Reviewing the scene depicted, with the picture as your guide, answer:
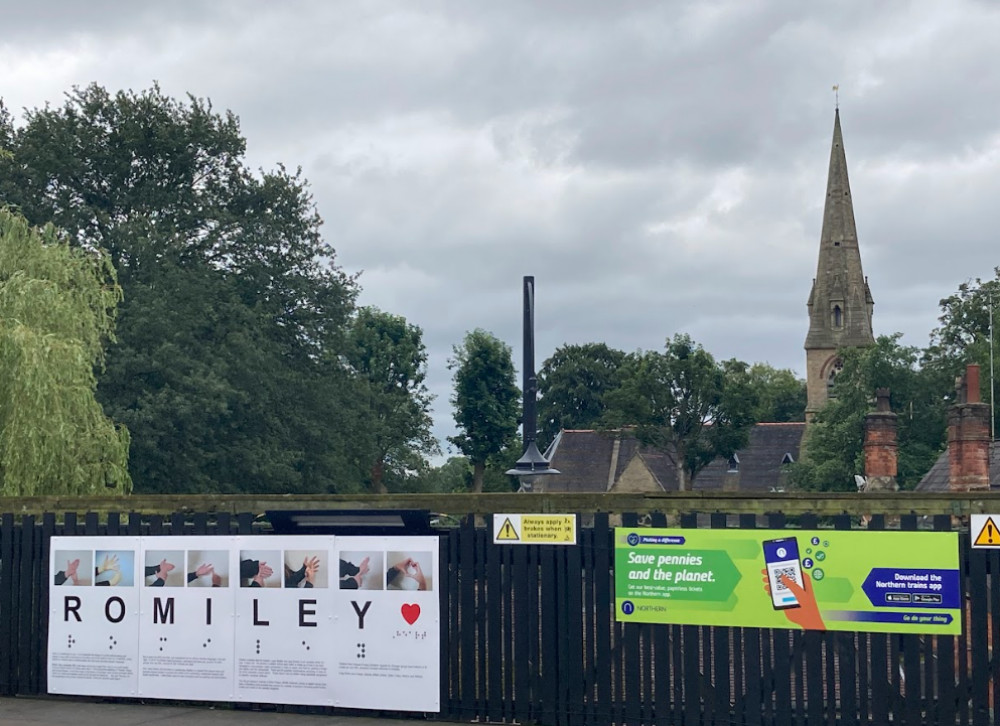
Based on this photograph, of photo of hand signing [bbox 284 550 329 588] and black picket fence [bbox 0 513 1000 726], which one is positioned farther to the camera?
photo of hand signing [bbox 284 550 329 588]

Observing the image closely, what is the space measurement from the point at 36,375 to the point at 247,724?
14384mm

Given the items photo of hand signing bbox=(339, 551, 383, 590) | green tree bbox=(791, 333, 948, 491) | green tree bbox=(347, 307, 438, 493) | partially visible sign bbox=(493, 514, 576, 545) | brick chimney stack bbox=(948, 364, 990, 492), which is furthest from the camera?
green tree bbox=(791, 333, 948, 491)

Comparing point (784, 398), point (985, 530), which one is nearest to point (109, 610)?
point (985, 530)

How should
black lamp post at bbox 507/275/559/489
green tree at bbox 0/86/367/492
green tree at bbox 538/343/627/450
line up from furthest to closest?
green tree at bbox 538/343/627/450 → green tree at bbox 0/86/367/492 → black lamp post at bbox 507/275/559/489

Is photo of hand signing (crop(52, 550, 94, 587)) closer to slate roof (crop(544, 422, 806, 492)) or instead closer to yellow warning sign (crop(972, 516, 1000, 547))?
yellow warning sign (crop(972, 516, 1000, 547))

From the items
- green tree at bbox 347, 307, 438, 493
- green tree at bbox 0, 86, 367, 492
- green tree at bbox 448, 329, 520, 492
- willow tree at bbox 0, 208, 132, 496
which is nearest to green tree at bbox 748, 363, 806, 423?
green tree at bbox 448, 329, 520, 492

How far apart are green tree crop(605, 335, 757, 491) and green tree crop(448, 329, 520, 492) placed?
34.2 feet

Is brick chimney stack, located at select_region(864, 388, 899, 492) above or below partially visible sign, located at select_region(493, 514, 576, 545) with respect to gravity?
above

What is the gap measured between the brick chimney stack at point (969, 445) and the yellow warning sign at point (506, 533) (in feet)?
64.3

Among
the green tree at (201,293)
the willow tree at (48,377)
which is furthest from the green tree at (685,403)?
the willow tree at (48,377)

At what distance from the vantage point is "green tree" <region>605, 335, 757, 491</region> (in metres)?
82.2

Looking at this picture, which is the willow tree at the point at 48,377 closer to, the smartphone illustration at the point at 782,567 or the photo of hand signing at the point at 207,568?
the photo of hand signing at the point at 207,568

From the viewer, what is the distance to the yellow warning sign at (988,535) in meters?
10.2

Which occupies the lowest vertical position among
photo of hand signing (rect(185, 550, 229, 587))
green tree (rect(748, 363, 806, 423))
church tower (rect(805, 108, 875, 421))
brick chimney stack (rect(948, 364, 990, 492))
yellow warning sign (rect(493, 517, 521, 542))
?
photo of hand signing (rect(185, 550, 229, 587))
